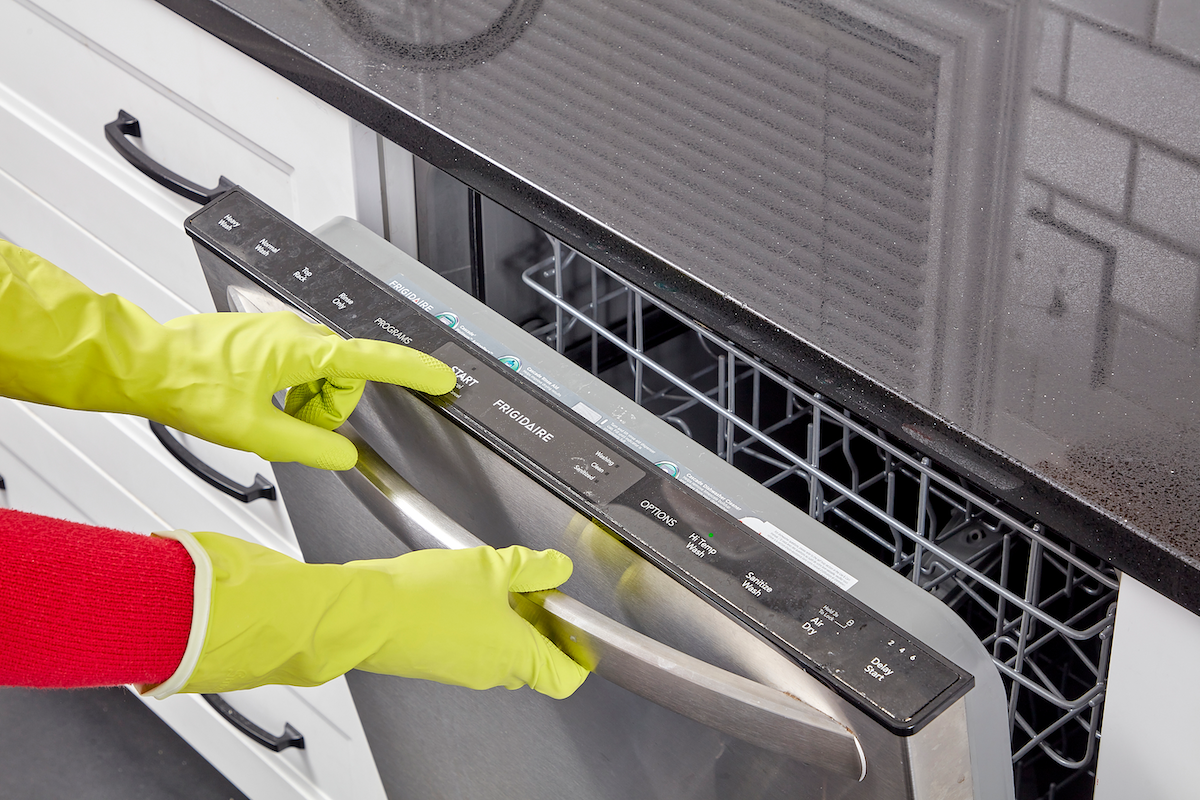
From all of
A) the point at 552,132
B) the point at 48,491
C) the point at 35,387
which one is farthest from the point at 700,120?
the point at 48,491

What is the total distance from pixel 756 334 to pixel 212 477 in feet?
2.39

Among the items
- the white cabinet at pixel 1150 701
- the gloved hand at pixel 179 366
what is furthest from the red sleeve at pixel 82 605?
the white cabinet at pixel 1150 701

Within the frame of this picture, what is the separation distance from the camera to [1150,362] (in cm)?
63

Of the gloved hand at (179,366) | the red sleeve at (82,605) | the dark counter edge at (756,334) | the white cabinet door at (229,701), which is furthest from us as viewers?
the white cabinet door at (229,701)

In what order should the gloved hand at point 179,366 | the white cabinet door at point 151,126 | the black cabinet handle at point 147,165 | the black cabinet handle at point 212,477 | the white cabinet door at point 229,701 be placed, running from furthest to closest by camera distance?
the white cabinet door at point 229,701, the black cabinet handle at point 212,477, the black cabinet handle at point 147,165, the white cabinet door at point 151,126, the gloved hand at point 179,366

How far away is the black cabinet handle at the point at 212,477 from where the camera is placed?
118 cm

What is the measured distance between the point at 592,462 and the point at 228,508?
2.49 ft

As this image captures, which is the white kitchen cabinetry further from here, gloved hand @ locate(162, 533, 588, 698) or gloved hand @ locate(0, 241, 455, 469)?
gloved hand @ locate(162, 533, 588, 698)

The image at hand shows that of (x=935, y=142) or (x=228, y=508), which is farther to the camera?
(x=228, y=508)

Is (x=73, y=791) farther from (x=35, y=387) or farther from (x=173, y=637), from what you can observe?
(x=173, y=637)

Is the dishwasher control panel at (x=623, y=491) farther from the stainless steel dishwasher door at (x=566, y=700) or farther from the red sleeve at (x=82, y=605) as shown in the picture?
the red sleeve at (x=82, y=605)

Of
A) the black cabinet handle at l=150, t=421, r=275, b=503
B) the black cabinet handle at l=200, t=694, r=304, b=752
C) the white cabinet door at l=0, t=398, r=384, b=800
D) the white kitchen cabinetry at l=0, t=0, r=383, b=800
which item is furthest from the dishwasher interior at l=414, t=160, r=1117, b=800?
the black cabinet handle at l=200, t=694, r=304, b=752

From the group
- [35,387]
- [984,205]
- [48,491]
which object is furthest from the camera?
[48,491]

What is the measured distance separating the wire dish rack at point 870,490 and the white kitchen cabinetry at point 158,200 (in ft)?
0.75
